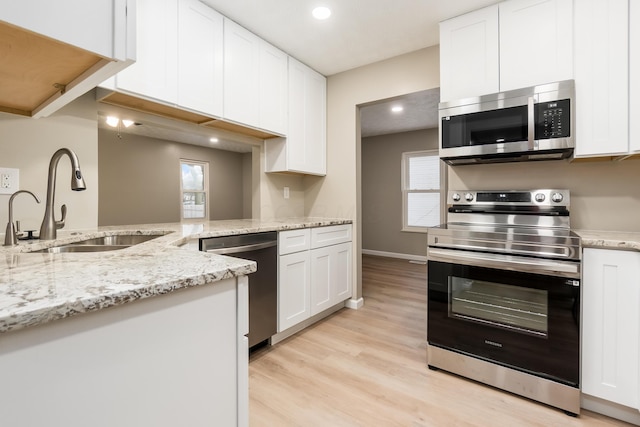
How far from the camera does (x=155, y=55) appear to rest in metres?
1.82

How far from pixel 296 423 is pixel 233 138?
2.21m

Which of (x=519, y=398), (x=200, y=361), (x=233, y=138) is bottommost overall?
A: (x=519, y=398)

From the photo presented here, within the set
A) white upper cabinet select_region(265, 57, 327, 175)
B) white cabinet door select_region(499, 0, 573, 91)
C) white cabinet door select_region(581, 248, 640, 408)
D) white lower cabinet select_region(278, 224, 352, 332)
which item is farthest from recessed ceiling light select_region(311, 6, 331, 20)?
white cabinet door select_region(581, 248, 640, 408)

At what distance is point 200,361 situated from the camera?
76cm

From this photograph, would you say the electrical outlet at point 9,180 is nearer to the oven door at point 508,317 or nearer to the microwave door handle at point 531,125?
the oven door at point 508,317

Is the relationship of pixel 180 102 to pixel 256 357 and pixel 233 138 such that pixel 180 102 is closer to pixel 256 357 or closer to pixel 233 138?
pixel 233 138

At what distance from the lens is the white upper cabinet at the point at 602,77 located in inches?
67.9

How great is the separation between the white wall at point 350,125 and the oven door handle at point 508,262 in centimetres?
130

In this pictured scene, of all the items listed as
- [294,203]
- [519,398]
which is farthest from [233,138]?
[519,398]

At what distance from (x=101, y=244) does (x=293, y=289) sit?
132cm

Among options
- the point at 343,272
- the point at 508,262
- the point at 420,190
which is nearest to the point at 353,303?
the point at 343,272

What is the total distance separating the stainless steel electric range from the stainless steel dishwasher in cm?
110

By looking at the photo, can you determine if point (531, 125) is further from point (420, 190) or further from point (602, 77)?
point (420, 190)

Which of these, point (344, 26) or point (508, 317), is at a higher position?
point (344, 26)
